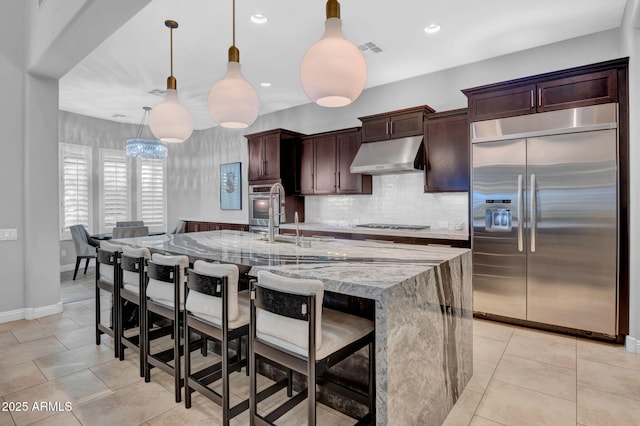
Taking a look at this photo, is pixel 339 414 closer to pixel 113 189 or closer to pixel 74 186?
pixel 74 186

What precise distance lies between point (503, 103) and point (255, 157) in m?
4.00

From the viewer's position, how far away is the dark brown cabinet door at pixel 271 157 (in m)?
5.79

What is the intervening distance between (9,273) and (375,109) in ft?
16.5

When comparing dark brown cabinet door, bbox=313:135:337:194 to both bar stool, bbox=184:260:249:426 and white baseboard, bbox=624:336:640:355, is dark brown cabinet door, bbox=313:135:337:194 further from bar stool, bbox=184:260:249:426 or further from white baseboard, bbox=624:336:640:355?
white baseboard, bbox=624:336:640:355

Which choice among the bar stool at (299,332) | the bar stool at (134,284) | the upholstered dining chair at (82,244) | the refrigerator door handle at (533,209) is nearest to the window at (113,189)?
the upholstered dining chair at (82,244)

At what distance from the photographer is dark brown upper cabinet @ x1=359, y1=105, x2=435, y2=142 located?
4.50m

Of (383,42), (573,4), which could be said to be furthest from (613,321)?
(383,42)

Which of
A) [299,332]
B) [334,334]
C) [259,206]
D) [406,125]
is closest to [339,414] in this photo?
[334,334]

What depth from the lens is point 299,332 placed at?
5.15ft

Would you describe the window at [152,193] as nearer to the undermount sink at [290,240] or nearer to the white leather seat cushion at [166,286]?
the undermount sink at [290,240]

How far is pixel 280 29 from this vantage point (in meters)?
3.62

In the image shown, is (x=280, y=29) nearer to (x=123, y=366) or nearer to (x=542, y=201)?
(x=542, y=201)

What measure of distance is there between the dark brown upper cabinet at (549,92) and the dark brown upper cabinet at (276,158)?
296cm

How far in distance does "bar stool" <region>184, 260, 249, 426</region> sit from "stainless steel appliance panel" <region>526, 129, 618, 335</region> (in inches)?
117
